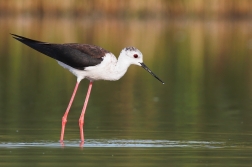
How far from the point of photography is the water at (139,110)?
8664 mm

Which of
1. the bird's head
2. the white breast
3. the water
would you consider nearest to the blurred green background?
the water

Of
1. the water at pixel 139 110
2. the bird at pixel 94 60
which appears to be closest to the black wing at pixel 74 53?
the bird at pixel 94 60

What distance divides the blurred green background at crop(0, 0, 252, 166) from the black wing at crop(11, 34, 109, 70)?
876 millimetres

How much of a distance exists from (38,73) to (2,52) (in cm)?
528

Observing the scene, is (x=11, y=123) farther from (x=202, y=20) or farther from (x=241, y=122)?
(x=202, y=20)

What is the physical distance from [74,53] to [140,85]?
6741 mm

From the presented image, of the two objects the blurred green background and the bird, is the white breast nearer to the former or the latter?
the bird

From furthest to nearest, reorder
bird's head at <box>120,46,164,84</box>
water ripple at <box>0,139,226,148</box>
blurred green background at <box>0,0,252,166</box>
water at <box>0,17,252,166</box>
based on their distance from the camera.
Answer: bird's head at <box>120,46,164,84</box>
water ripple at <box>0,139,226,148</box>
blurred green background at <box>0,0,252,166</box>
water at <box>0,17,252,166</box>

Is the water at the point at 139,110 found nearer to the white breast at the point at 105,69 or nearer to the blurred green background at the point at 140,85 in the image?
the blurred green background at the point at 140,85

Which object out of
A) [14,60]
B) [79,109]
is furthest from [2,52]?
[79,109]

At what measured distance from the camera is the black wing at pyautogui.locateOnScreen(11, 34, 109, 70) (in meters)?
10.5

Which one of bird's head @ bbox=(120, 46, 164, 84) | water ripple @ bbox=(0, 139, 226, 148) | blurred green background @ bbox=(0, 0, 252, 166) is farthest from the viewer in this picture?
bird's head @ bbox=(120, 46, 164, 84)

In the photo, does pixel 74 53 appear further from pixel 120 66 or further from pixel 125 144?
pixel 125 144

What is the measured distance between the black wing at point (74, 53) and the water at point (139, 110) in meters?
0.88
